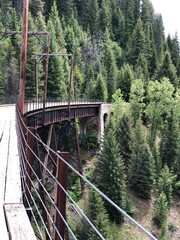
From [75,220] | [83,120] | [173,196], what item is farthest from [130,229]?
[83,120]

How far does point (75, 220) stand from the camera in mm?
31391

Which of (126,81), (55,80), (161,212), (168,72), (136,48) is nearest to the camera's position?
(161,212)

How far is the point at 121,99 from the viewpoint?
1961 inches

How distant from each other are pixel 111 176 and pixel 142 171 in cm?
484

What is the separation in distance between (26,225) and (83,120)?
142 ft

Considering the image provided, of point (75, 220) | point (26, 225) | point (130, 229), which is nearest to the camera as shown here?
point (26, 225)

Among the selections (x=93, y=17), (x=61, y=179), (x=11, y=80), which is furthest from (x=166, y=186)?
(x=93, y=17)

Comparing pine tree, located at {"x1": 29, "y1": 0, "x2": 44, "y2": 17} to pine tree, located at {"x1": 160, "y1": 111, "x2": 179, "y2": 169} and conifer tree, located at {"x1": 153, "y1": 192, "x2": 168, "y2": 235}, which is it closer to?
pine tree, located at {"x1": 160, "y1": 111, "x2": 179, "y2": 169}

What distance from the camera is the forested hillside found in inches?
1406

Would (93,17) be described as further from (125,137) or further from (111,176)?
(111,176)

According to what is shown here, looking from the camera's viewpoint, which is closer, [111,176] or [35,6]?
[111,176]

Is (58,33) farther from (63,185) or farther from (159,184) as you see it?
(63,185)

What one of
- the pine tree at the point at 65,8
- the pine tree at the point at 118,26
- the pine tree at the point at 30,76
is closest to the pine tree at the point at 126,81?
the pine tree at the point at 30,76

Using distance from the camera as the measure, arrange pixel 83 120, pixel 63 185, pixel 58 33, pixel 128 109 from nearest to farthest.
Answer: pixel 63 185
pixel 83 120
pixel 128 109
pixel 58 33
